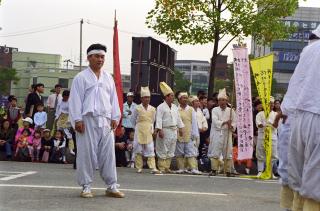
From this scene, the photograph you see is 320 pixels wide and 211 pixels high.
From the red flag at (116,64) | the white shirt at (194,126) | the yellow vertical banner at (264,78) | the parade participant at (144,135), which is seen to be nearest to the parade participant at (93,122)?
the red flag at (116,64)

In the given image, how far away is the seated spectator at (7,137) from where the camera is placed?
44.2 ft

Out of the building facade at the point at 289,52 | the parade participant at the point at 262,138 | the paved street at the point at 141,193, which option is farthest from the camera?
the building facade at the point at 289,52

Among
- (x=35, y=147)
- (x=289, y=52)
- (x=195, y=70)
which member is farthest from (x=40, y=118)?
(x=195, y=70)

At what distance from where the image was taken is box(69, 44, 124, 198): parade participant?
7367 mm

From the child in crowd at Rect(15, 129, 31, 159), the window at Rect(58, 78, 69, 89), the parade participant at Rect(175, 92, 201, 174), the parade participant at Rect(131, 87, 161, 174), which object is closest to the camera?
the parade participant at Rect(131, 87, 161, 174)

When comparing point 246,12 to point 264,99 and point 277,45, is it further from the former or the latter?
point 277,45

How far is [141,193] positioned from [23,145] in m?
6.22

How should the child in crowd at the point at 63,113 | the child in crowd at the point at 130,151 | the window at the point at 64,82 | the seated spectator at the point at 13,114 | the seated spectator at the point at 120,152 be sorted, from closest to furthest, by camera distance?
the seated spectator at the point at 120,152
the child in crowd at the point at 130,151
the child in crowd at the point at 63,113
the seated spectator at the point at 13,114
the window at the point at 64,82

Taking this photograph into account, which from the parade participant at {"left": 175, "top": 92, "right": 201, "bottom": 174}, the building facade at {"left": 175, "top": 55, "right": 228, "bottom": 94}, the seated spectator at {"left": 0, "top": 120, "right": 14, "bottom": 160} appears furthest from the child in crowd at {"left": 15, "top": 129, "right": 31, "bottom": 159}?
the building facade at {"left": 175, "top": 55, "right": 228, "bottom": 94}

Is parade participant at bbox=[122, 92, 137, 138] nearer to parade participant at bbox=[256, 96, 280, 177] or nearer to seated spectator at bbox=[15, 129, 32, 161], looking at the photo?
seated spectator at bbox=[15, 129, 32, 161]

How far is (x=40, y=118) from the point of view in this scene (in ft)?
46.1

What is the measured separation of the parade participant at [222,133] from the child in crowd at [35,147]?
4048 millimetres

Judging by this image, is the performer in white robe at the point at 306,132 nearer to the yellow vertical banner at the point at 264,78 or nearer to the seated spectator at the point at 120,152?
the yellow vertical banner at the point at 264,78

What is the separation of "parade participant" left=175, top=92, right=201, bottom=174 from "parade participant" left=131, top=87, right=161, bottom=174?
0.70 m
